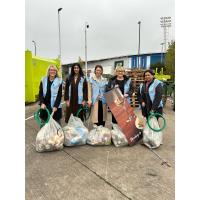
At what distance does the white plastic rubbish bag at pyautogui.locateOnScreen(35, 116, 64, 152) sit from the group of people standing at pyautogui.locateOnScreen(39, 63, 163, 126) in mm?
377

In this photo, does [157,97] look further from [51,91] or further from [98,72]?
[51,91]

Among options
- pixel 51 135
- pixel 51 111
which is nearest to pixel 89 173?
pixel 51 135

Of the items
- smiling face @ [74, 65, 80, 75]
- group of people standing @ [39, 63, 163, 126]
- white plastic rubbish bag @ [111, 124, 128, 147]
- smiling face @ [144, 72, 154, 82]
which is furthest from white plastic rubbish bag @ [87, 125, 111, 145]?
smiling face @ [144, 72, 154, 82]

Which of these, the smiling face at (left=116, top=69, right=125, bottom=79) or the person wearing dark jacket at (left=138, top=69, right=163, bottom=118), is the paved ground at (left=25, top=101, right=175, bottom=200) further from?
the smiling face at (left=116, top=69, right=125, bottom=79)

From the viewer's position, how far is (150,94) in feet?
17.9

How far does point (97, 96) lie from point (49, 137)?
51.9 inches

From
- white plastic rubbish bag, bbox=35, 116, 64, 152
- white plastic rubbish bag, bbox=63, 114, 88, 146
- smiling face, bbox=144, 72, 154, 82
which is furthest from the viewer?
smiling face, bbox=144, 72, 154, 82

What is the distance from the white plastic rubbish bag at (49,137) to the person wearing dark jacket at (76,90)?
25.4 inches

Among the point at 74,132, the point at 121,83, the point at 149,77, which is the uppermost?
the point at 149,77

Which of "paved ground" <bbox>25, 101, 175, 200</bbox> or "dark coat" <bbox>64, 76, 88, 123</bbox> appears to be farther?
"dark coat" <bbox>64, 76, 88, 123</bbox>

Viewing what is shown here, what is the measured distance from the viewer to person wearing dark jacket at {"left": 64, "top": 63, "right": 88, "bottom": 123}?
17.9ft

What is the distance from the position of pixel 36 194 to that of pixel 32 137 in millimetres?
3094

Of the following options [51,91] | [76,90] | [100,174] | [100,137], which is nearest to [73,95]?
[76,90]

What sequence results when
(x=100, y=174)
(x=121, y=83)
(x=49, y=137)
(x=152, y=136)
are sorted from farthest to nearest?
(x=121, y=83) → (x=152, y=136) → (x=49, y=137) → (x=100, y=174)
